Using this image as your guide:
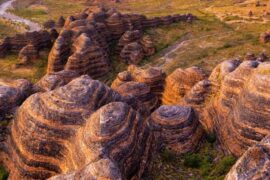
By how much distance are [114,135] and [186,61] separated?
4413 centimetres

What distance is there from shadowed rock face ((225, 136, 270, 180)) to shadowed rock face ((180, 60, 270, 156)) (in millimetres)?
5849

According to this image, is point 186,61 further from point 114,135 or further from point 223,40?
point 114,135

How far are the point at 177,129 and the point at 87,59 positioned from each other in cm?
3492

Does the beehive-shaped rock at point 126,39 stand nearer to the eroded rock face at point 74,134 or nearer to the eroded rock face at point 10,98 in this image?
the eroded rock face at point 10,98

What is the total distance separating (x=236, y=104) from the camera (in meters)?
21.8

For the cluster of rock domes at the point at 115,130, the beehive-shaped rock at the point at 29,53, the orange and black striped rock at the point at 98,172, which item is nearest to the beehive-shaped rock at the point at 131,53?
the beehive-shaped rock at the point at 29,53

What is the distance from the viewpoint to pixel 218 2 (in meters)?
125

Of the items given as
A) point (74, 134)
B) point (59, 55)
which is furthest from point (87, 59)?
point (74, 134)

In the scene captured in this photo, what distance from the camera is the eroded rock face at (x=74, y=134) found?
57.3 feet

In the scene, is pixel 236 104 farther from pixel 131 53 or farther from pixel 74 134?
pixel 131 53

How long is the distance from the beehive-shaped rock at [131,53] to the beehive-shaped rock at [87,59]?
589cm

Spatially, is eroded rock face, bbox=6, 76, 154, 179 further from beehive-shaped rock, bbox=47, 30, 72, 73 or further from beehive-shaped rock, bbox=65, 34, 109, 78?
beehive-shaped rock, bbox=47, 30, 72, 73

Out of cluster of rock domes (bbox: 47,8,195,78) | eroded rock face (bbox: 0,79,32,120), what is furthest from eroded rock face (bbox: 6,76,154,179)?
cluster of rock domes (bbox: 47,8,195,78)

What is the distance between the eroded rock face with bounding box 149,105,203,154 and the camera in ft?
74.1
